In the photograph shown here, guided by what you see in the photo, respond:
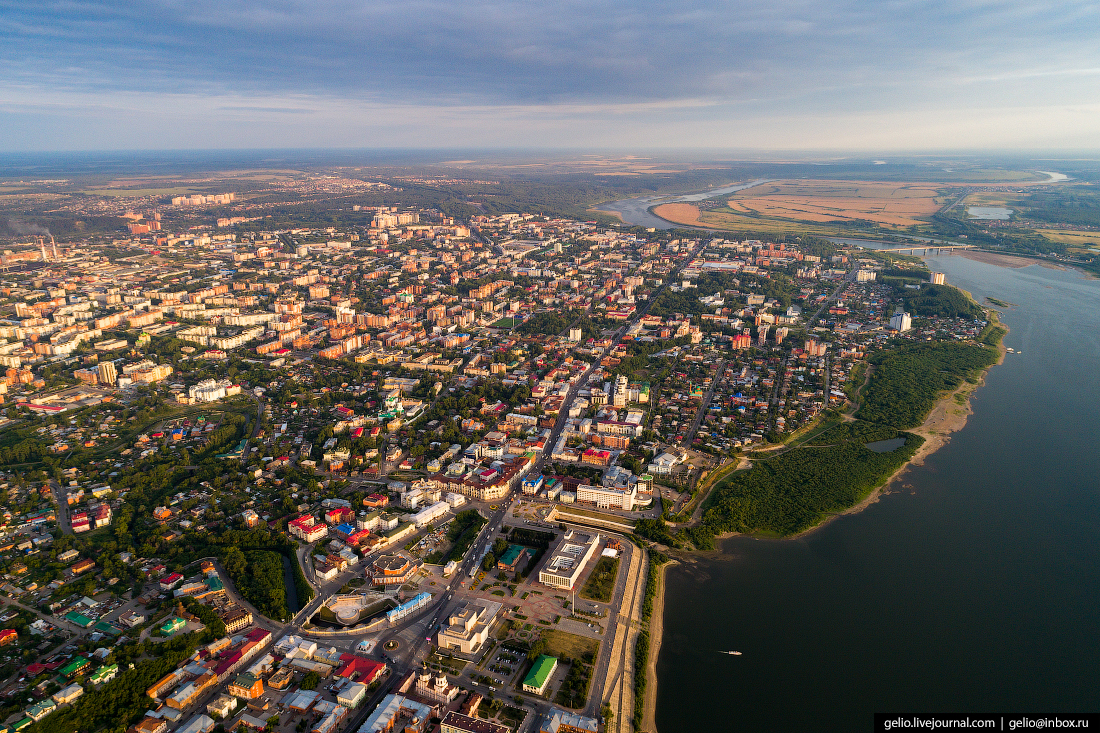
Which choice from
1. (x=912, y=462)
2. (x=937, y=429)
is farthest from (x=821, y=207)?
(x=912, y=462)

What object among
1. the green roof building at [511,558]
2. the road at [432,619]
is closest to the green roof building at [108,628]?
the road at [432,619]

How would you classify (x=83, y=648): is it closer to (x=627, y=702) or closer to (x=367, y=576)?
(x=367, y=576)

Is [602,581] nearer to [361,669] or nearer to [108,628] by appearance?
[361,669]

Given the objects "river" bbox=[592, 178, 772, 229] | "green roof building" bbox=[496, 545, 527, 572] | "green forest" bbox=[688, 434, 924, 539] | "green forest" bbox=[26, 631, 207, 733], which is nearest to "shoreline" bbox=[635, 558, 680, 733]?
"green forest" bbox=[688, 434, 924, 539]

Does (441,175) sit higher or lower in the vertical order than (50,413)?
higher

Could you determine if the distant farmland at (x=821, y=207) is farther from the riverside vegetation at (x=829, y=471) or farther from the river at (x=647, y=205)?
the riverside vegetation at (x=829, y=471)

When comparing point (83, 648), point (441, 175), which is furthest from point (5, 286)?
point (441, 175)
